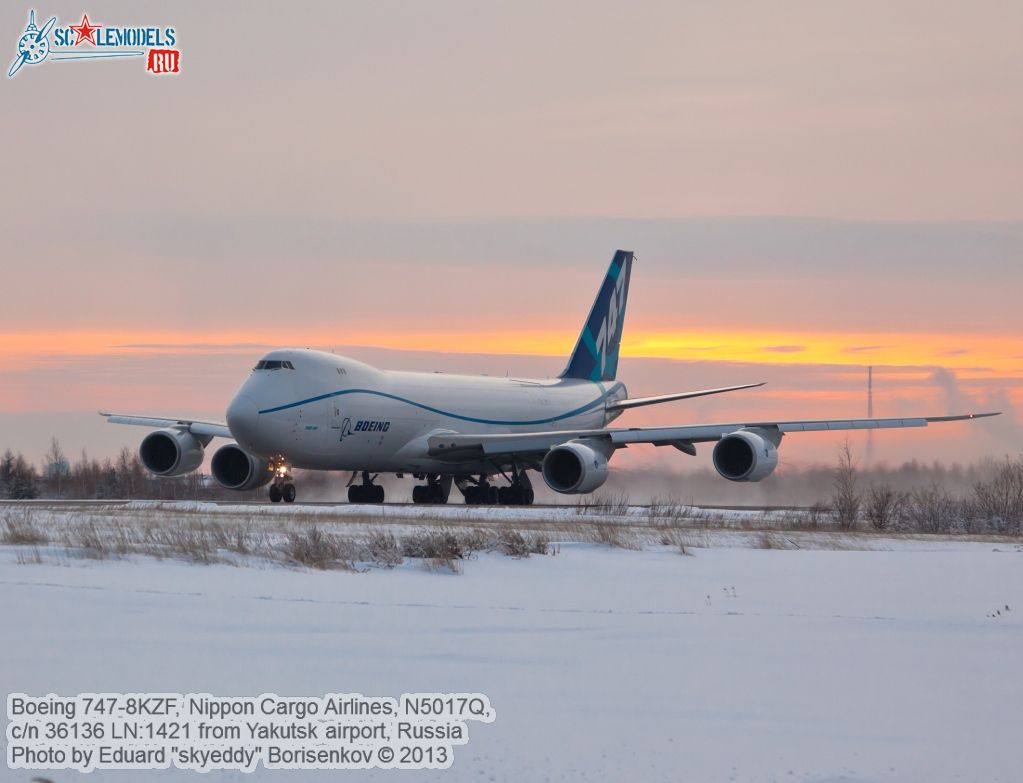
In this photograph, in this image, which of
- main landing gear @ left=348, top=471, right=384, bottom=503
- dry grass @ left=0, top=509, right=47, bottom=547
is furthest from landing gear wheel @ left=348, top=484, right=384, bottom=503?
dry grass @ left=0, top=509, right=47, bottom=547

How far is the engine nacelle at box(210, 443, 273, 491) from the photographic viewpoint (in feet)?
125

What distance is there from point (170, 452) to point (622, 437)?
12.5 meters

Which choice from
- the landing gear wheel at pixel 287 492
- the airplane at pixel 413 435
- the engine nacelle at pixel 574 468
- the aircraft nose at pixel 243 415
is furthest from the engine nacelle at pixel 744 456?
the aircraft nose at pixel 243 415

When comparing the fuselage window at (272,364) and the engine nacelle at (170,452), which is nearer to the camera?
the fuselage window at (272,364)

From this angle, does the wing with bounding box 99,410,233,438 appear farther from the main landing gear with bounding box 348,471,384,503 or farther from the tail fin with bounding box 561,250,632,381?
the tail fin with bounding box 561,250,632,381

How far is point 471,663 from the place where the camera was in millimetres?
10109

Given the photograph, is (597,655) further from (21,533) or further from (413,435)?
(413,435)

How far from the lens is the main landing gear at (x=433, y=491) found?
41000mm

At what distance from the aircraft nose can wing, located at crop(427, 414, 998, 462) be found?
6420mm

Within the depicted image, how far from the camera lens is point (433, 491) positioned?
41.2m

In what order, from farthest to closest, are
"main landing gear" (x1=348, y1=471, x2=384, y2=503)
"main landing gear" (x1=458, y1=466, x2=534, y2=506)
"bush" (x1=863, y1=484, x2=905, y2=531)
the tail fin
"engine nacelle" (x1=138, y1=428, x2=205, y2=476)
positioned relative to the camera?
the tail fin
"main landing gear" (x1=458, y1=466, x2=534, y2=506)
"main landing gear" (x1=348, y1=471, x2=384, y2=503)
"engine nacelle" (x1=138, y1=428, x2=205, y2=476)
"bush" (x1=863, y1=484, x2=905, y2=531)

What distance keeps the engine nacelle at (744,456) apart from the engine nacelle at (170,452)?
14422mm

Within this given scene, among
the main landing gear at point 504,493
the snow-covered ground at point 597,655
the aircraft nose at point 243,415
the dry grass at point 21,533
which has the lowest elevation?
the snow-covered ground at point 597,655

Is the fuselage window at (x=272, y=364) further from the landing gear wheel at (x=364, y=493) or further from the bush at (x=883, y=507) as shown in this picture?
the bush at (x=883, y=507)
